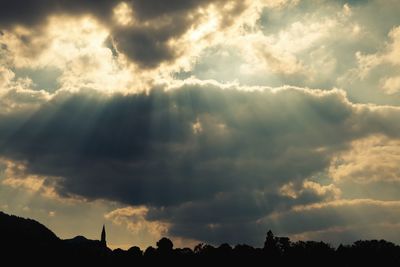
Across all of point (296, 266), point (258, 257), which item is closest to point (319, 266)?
point (296, 266)

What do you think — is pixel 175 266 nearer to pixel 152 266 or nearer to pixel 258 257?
pixel 152 266

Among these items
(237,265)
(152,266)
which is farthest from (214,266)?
(152,266)

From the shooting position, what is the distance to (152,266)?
200 meters

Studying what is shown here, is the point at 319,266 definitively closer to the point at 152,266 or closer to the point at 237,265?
the point at 237,265

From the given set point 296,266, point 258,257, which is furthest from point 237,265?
point 296,266

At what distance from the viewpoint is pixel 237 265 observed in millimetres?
196125

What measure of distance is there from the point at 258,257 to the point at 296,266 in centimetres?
1681

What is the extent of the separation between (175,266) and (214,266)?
1750cm

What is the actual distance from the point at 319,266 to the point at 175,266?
64446 mm

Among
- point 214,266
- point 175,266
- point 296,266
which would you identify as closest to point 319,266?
point 296,266

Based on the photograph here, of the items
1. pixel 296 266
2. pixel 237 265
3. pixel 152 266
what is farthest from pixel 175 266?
pixel 296 266

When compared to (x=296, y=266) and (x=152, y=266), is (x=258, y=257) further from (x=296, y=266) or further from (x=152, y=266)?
(x=152, y=266)

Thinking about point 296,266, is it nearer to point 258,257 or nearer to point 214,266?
point 258,257

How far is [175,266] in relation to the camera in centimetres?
19912
